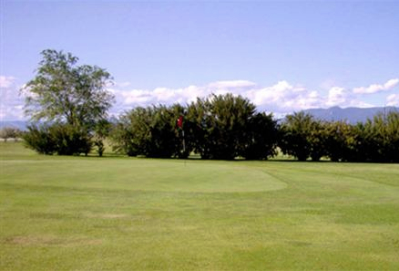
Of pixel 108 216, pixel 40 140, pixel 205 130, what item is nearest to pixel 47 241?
pixel 108 216

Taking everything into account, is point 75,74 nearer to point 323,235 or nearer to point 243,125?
point 243,125

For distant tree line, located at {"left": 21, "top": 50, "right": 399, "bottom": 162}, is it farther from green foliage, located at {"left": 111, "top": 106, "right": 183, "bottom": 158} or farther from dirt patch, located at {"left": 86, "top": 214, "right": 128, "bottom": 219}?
dirt patch, located at {"left": 86, "top": 214, "right": 128, "bottom": 219}

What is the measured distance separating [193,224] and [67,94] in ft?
161

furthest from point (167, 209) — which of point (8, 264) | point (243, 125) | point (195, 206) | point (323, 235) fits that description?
point (243, 125)

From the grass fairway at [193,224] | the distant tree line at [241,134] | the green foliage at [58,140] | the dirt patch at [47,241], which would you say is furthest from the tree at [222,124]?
the dirt patch at [47,241]

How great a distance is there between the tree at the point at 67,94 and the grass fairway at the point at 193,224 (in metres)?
40.2

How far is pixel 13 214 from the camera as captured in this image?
1022 cm

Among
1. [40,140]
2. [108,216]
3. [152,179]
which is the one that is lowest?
[108,216]

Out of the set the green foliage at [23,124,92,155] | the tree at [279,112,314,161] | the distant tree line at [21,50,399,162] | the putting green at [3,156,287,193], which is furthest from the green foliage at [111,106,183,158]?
the putting green at [3,156,287,193]

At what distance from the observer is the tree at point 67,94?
54875 millimetres

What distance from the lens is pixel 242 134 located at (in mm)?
35125

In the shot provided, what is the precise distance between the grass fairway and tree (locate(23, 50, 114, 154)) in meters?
40.2

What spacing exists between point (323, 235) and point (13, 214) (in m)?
6.13

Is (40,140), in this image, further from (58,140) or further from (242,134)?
(242,134)
